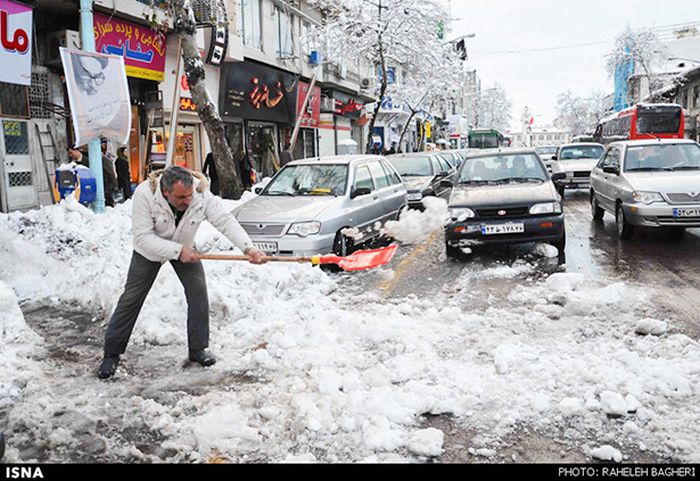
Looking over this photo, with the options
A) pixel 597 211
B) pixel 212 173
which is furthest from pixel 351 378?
pixel 212 173

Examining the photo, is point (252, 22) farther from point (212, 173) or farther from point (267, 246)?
point (267, 246)

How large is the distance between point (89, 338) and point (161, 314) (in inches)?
28.3

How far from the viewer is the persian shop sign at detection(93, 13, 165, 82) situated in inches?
526

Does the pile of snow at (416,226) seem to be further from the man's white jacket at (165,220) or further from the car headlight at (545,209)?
the man's white jacket at (165,220)

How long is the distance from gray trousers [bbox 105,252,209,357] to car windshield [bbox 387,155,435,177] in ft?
36.8

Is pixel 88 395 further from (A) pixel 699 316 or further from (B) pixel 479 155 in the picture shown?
(B) pixel 479 155

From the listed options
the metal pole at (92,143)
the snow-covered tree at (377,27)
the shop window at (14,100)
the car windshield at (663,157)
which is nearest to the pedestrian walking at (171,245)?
the metal pole at (92,143)

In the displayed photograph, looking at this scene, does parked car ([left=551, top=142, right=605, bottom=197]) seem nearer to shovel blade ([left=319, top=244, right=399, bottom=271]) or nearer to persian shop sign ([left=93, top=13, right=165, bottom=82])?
persian shop sign ([left=93, top=13, right=165, bottom=82])

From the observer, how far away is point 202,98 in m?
12.7

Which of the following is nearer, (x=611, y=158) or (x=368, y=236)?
(x=368, y=236)

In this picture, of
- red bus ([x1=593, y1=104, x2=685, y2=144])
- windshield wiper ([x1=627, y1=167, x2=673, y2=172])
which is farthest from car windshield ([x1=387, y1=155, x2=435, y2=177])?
red bus ([x1=593, y1=104, x2=685, y2=144])

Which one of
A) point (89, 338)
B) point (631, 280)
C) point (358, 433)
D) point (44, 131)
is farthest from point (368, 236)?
point (44, 131)

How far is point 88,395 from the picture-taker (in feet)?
14.1

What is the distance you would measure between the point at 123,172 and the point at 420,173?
764 cm
